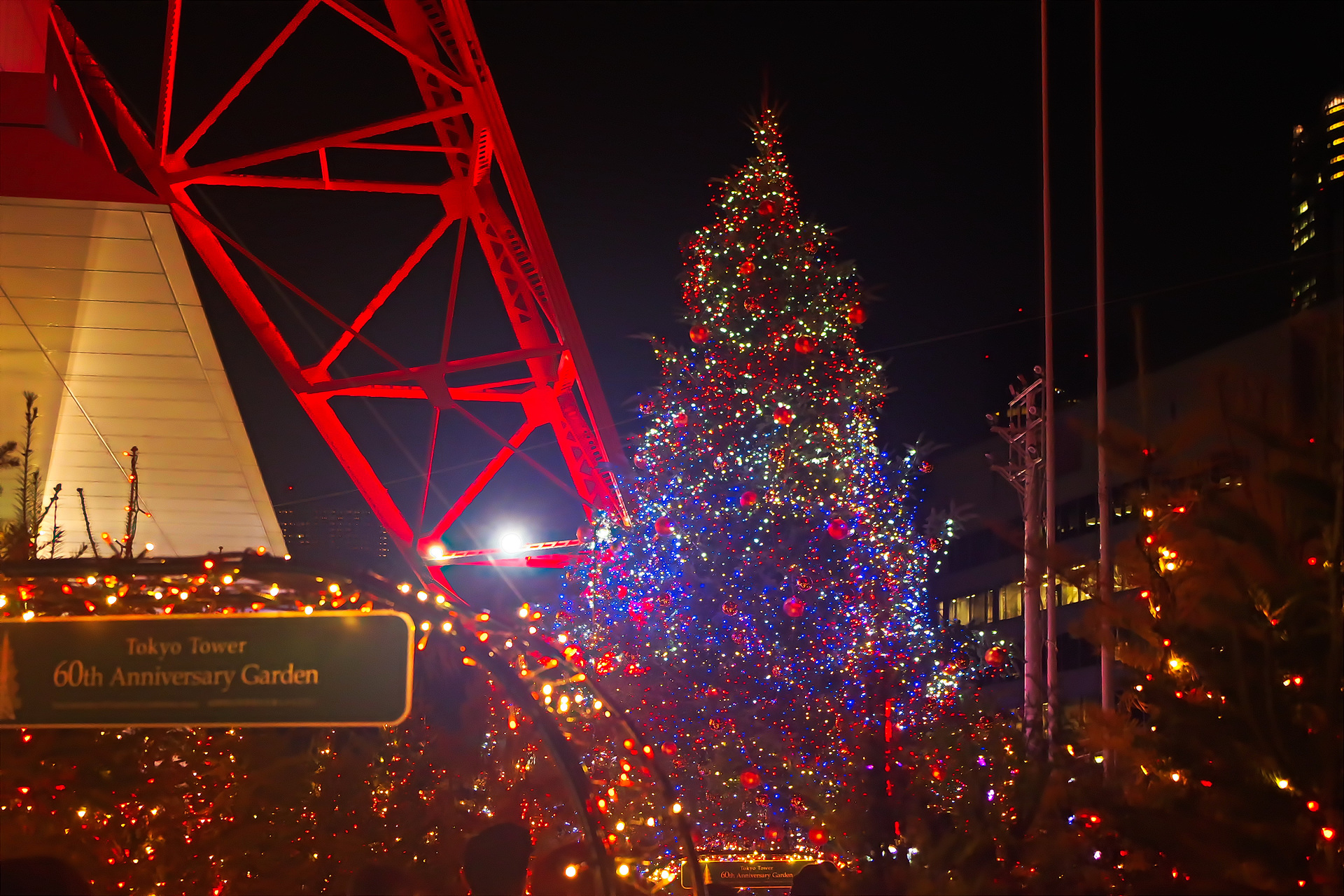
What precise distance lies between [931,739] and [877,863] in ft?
2.93

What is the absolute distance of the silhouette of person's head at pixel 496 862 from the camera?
15.4 ft

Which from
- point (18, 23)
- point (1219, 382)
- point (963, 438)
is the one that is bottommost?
point (1219, 382)

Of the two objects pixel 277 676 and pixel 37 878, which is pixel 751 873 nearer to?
pixel 277 676

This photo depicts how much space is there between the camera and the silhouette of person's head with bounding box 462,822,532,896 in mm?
4691

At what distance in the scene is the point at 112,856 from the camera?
20.8ft

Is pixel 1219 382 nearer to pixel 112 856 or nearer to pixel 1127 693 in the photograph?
pixel 1127 693

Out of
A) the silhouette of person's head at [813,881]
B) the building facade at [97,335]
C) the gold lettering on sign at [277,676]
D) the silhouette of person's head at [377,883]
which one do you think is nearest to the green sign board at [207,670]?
the gold lettering on sign at [277,676]

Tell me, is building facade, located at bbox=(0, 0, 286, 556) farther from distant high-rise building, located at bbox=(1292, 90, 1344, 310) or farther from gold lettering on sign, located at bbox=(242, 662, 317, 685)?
distant high-rise building, located at bbox=(1292, 90, 1344, 310)

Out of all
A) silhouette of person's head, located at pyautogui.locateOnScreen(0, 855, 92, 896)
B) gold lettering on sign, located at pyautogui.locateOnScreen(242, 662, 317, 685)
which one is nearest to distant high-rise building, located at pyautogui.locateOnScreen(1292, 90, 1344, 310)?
gold lettering on sign, located at pyautogui.locateOnScreen(242, 662, 317, 685)

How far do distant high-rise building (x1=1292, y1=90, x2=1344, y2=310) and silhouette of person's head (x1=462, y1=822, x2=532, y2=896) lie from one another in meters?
18.5

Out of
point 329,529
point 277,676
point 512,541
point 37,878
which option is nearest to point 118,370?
point 512,541

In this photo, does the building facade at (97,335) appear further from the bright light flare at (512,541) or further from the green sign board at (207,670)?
the bright light flare at (512,541)

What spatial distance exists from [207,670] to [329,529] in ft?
65.8

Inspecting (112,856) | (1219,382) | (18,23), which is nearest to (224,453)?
(18,23)
